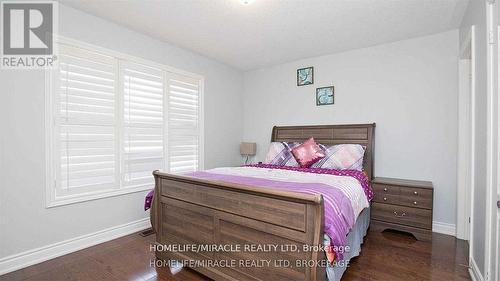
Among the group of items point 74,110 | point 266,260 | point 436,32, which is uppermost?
point 436,32

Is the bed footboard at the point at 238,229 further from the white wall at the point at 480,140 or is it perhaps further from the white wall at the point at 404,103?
the white wall at the point at 404,103

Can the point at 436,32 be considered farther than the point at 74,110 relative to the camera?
Yes

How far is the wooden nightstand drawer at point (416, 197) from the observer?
9.05ft

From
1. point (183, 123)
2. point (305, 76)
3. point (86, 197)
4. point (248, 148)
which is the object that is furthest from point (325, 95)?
point (86, 197)

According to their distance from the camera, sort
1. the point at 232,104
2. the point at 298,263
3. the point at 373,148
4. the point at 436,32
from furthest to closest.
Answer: the point at 232,104, the point at 373,148, the point at 436,32, the point at 298,263

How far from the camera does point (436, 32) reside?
303 centimetres

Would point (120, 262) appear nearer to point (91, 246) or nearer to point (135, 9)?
point (91, 246)

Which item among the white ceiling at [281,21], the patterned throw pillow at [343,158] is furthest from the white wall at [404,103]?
the patterned throw pillow at [343,158]

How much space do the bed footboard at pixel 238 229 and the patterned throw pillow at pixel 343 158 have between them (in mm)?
1887

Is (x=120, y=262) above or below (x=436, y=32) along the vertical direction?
below

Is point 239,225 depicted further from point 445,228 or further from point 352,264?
point 445,228

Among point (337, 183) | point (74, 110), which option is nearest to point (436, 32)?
point (337, 183)

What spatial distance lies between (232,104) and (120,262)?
3155 mm

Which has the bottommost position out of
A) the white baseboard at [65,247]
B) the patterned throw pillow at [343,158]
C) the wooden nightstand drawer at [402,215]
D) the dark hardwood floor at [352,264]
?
the dark hardwood floor at [352,264]
